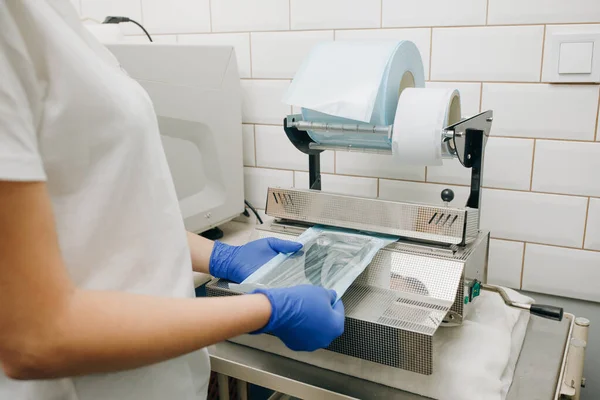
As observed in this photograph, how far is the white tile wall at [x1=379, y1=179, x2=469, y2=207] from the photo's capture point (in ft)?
3.69

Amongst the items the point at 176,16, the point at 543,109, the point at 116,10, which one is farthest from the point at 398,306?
the point at 116,10

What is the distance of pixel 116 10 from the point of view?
1.46 m

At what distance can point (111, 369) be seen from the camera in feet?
1.60

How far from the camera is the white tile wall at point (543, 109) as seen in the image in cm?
97

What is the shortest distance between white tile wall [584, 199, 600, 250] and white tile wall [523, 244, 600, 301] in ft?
0.06

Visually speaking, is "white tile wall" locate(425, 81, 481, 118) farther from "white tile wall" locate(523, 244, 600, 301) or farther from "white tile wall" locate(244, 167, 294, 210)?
"white tile wall" locate(244, 167, 294, 210)

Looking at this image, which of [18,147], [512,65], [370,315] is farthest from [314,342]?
[512,65]

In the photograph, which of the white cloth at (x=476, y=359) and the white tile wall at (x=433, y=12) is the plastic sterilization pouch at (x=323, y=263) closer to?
the white cloth at (x=476, y=359)

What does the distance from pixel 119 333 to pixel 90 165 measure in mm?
183

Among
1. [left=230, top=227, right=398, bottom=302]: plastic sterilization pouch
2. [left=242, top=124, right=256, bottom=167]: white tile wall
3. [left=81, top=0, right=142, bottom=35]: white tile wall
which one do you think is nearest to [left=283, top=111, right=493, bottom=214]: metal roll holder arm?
[left=230, top=227, right=398, bottom=302]: plastic sterilization pouch

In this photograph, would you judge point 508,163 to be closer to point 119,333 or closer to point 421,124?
point 421,124

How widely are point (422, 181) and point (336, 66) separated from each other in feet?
1.34

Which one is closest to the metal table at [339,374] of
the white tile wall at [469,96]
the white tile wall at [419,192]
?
the white tile wall at [419,192]

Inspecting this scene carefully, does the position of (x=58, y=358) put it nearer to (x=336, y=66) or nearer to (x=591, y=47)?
(x=336, y=66)
